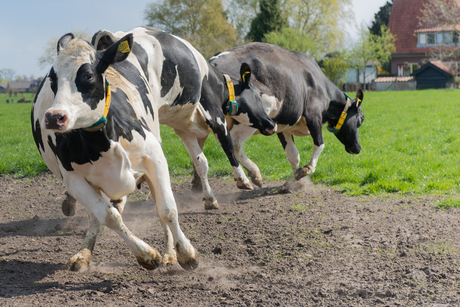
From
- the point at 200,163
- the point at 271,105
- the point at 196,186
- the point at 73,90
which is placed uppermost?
the point at 73,90

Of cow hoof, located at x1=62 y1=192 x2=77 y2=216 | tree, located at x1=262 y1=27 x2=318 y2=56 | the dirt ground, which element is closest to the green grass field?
the dirt ground

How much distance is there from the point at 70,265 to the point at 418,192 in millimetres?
4663

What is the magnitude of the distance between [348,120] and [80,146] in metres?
5.68

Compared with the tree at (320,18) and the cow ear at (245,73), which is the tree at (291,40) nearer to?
the tree at (320,18)

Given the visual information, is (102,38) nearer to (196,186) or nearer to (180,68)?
(180,68)

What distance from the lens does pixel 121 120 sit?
376 cm

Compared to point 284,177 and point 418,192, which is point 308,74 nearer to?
point 284,177

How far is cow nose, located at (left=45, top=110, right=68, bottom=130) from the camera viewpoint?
281 centimetres

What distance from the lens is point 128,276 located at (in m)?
3.99

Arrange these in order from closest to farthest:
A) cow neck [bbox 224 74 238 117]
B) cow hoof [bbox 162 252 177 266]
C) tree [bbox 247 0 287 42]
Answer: cow hoof [bbox 162 252 177 266], cow neck [bbox 224 74 238 117], tree [bbox 247 0 287 42]

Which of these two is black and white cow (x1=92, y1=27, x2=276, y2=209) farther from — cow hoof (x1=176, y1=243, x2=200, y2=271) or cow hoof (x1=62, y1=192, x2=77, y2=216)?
cow hoof (x1=176, y1=243, x2=200, y2=271)

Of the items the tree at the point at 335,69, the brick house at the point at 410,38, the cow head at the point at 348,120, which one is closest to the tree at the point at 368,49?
the brick house at the point at 410,38

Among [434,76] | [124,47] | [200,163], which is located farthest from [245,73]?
[434,76]

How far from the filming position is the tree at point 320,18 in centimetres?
4978
